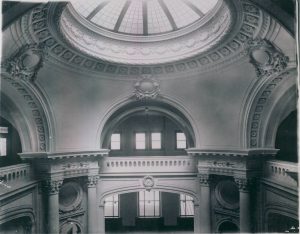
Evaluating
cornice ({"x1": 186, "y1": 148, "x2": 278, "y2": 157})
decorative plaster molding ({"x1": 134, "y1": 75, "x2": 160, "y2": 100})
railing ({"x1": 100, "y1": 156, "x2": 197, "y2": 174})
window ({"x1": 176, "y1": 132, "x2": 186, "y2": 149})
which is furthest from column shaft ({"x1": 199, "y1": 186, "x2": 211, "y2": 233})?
window ({"x1": 176, "y1": 132, "x2": 186, "y2": 149})

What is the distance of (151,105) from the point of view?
18516mm

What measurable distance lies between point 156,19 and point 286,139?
810 cm

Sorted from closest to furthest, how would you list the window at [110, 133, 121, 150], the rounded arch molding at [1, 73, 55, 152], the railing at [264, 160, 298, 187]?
the railing at [264, 160, 298, 187] → the rounded arch molding at [1, 73, 55, 152] → the window at [110, 133, 121, 150]

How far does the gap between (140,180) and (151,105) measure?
13.3ft

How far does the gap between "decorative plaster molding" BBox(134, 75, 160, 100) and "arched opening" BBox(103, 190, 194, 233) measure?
8526 mm

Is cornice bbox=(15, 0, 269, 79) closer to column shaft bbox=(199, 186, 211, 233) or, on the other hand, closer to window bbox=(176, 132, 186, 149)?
column shaft bbox=(199, 186, 211, 233)

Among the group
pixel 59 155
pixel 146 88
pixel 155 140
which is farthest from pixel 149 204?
pixel 146 88

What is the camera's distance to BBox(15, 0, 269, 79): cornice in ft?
37.6

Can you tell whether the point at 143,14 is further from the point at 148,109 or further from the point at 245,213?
the point at 245,213

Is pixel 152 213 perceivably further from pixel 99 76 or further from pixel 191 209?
pixel 99 76

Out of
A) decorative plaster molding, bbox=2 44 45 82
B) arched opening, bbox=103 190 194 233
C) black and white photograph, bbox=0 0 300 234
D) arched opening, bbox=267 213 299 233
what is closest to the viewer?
decorative plaster molding, bbox=2 44 45 82

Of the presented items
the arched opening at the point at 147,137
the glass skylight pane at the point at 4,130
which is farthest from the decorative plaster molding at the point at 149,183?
the glass skylight pane at the point at 4,130

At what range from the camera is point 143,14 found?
15898 mm

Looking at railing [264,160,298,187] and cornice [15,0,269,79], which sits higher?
cornice [15,0,269,79]
